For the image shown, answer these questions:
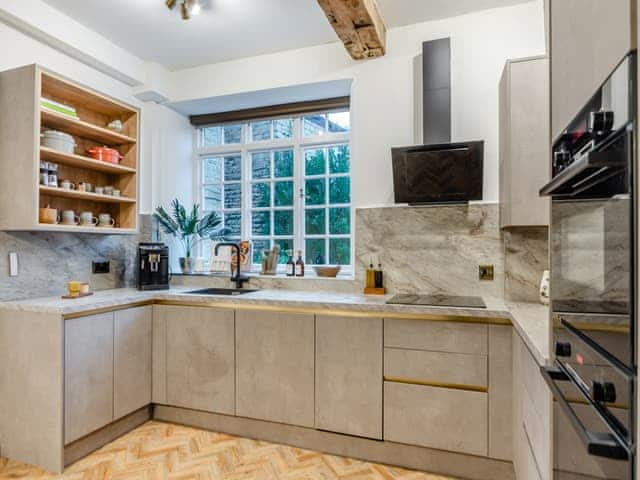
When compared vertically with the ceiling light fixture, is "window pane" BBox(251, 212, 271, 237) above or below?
below

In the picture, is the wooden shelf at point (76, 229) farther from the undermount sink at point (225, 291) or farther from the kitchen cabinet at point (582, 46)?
the kitchen cabinet at point (582, 46)

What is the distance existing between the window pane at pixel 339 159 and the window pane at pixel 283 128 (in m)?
0.43

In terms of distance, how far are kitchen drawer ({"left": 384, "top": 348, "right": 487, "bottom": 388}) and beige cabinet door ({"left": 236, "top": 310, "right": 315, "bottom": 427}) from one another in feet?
1.61

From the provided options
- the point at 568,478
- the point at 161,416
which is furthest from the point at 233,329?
the point at 568,478

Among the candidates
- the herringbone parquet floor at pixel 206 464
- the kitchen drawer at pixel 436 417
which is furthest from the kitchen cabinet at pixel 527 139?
the herringbone parquet floor at pixel 206 464

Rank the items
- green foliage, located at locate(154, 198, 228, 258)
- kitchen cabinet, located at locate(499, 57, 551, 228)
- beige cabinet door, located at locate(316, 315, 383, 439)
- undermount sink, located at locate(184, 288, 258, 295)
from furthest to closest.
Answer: green foliage, located at locate(154, 198, 228, 258) → undermount sink, located at locate(184, 288, 258, 295) → beige cabinet door, located at locate(316, 315, 383, 439) → kitchen cabinet, located at locate(499, 57, 551, 228)

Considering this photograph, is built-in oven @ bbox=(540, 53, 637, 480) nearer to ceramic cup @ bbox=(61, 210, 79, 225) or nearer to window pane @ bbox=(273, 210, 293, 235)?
window pane @ bbox=(273, 210, 293, 235)

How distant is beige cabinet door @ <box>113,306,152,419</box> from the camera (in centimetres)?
253

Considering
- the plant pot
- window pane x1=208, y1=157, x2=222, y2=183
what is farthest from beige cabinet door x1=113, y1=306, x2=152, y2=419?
window pane x1=208, y1=157, x2=222, y2=183

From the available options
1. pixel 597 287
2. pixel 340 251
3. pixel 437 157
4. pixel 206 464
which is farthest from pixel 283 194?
pixel 597 287

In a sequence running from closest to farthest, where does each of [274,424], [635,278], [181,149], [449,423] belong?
[635,278], [449,423], [274,424], [181,149]

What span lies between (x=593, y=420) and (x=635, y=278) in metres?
0.34

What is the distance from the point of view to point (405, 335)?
2.22 m

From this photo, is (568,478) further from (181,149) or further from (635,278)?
(181,149)
